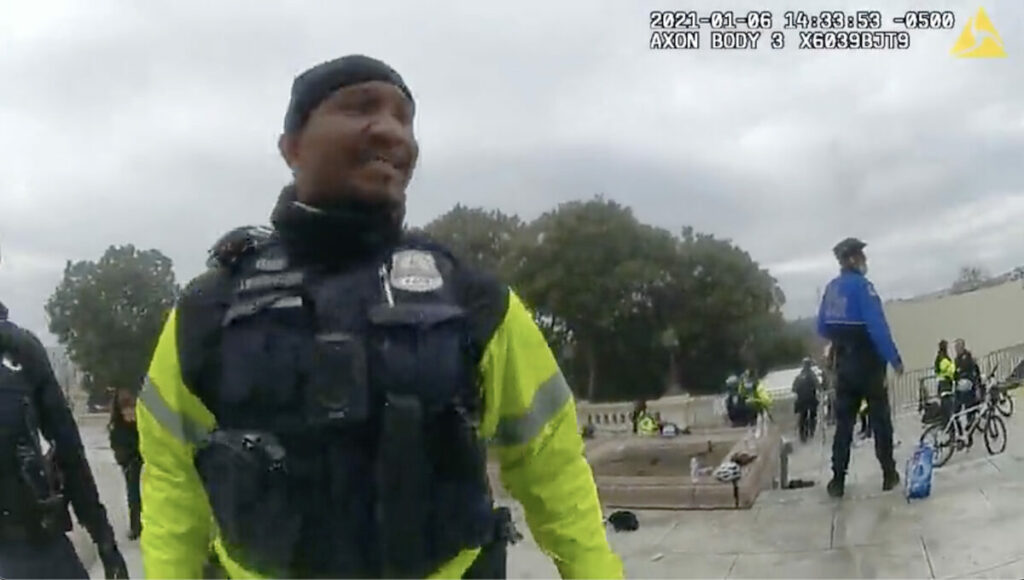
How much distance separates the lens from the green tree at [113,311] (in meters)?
1.14

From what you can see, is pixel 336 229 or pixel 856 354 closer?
pixel 336 229

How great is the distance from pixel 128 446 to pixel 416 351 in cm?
60

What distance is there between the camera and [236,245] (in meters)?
0.87

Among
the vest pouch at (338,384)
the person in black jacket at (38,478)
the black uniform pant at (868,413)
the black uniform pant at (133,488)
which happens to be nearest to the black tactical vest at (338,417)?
the vest pouch at (338,384)

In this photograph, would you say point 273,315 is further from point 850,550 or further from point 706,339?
point 850,550

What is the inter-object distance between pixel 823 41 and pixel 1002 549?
84cm

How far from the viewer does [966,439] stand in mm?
1488

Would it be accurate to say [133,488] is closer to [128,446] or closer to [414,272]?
[128,446]

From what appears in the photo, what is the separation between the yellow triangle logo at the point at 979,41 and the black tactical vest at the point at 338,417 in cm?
83

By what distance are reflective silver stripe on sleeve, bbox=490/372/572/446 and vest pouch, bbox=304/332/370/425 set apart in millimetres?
136

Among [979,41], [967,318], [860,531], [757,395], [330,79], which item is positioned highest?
[979,41]

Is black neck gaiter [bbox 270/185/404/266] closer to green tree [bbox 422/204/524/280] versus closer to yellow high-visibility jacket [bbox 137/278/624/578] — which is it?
yellow high-visibility jacket [bbox 137/278/624/578]

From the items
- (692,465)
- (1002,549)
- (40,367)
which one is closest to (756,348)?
(692,465)

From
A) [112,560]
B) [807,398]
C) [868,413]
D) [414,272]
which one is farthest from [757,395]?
[112,560]
